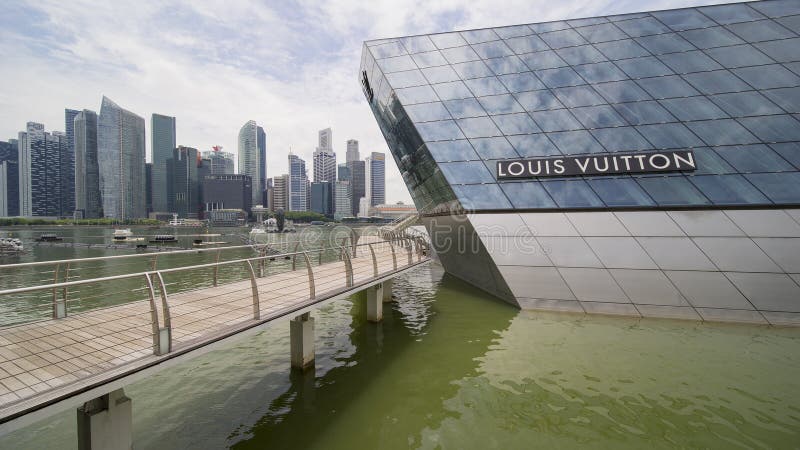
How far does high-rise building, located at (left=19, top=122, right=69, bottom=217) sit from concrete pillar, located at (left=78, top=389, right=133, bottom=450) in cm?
25300

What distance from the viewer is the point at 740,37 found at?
15844mm

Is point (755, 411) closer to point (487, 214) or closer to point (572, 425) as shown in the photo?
point (572, 425)

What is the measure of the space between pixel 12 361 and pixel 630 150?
1833cm

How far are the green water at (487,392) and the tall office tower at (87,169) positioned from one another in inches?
9116

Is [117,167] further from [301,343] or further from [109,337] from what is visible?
[109,337]

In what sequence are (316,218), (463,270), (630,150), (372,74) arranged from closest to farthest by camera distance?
(630,150), (463,270), (372,74), (316,218)

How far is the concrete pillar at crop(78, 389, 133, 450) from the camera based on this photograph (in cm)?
420

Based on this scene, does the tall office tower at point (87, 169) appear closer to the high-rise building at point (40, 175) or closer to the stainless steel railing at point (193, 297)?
the high-rise building at point (40, 175)

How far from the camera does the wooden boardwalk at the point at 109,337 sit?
362 centimetres

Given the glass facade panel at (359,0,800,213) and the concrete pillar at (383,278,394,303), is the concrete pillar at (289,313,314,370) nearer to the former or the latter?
the concrete pillar at (383,278,394,303)

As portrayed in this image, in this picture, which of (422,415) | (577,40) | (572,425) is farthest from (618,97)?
(422,415)

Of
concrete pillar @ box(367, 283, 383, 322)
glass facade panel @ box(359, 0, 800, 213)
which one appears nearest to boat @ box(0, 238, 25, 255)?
glass facade panel @ box(359, 0, 800, 213)

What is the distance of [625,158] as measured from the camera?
1441cm

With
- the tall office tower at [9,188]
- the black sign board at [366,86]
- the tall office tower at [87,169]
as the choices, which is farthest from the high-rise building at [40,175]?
the black sign board at [366,86]
